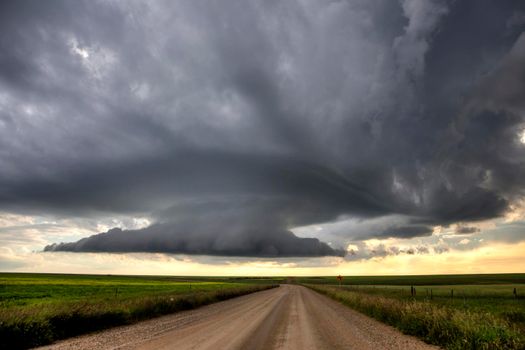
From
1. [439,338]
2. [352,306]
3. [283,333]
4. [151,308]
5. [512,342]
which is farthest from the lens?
[352,306]

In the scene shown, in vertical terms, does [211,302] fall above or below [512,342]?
below

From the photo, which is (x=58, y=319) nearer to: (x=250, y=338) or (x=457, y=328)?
(x=250, y=338)

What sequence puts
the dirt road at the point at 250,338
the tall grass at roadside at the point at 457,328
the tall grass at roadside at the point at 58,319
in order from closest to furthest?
the tall grass at roadside at the point at 457,328, the dirt road at the point at 250,338, the tall grass at roadside at the point at 58,319

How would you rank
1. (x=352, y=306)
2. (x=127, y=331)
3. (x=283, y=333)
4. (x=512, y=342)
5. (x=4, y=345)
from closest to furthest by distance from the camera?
1. (x=512, y=342)
2. (x=4, y=345)
3. (x=283, y=333)
4. (x=127, y=331)
5. (x=352, y=306)

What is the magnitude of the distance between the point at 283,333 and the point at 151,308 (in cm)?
1133

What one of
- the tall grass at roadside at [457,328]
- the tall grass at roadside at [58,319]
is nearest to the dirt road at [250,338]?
the tall grass at roadside at [457,328]

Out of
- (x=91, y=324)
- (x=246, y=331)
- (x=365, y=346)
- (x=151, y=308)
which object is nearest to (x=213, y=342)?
(x=246, y=331)

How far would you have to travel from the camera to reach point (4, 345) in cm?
1139

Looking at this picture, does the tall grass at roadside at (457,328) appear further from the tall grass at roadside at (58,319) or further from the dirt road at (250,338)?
the tall grass at roadside at (58,319)

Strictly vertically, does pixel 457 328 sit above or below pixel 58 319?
above

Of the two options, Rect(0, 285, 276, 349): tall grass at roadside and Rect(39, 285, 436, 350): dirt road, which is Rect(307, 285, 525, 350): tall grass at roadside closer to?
Rect(39, 285, 436, 350): dirt road

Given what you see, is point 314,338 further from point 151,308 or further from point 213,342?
point 151,308

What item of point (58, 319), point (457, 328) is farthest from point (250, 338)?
point (58, 319)

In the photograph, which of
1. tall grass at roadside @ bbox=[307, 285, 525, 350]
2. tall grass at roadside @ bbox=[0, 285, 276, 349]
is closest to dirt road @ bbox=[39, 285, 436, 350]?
tall grass at roadside @ bbox=[307, 285, 525, 350]
